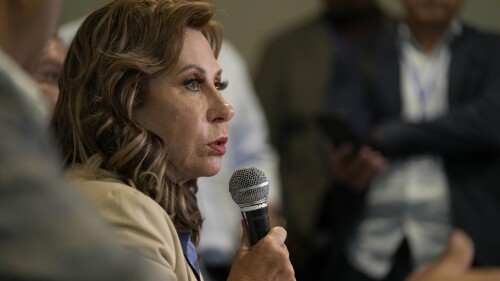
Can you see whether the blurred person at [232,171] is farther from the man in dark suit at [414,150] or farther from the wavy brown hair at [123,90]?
the wavy brown hair at [123,90]

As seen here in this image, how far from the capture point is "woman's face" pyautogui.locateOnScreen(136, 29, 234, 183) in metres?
1.95

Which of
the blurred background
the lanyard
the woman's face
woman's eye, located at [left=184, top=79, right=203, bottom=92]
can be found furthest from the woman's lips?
the blurred background

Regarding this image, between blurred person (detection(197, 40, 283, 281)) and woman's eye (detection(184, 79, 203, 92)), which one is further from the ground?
woman's eye (detection(184, 79, 203, 92))

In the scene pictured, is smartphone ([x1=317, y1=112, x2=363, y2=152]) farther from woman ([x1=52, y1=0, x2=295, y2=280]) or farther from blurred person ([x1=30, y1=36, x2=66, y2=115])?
woman ([x1=52, y1=0, x2=295, y2=280])

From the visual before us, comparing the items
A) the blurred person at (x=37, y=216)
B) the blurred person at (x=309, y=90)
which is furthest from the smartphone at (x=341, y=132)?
the blurred person at (x=37, y=216)

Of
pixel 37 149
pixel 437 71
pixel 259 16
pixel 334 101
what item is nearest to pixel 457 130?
pixel 437 71

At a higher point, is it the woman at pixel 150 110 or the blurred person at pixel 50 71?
the woman at pixel 150 110

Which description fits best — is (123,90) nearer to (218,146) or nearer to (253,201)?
(218,146)

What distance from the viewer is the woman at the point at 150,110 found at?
1903 mm

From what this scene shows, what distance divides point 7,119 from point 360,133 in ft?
11.0

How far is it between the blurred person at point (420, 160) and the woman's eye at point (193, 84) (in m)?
2.24

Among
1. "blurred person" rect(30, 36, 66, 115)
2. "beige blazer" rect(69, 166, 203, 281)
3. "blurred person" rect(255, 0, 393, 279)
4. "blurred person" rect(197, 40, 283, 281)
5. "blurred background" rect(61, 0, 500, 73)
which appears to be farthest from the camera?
"blurred background" rect(61, 0, 500, 73)

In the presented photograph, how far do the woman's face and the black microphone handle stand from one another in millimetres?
145

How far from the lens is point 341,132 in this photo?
423 cm
